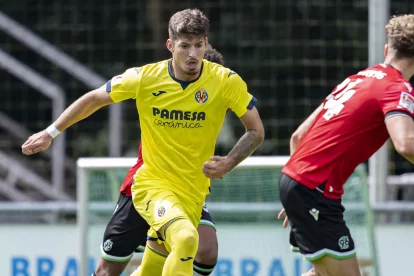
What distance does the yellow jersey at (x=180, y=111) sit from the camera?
5.79 metres

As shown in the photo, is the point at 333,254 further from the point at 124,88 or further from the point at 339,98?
the point at 124,88

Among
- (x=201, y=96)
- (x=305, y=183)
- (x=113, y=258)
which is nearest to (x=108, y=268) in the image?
(x=113, y=258)

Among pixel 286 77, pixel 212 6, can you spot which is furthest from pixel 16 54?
pixel 286 77

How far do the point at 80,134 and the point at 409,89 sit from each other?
545cm

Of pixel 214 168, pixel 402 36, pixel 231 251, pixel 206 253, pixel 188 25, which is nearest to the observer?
pixel 402 36

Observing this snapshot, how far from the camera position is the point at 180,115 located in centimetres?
578

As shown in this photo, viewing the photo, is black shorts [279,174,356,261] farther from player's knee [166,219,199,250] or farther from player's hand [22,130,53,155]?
player's hand [22,130,53,155]

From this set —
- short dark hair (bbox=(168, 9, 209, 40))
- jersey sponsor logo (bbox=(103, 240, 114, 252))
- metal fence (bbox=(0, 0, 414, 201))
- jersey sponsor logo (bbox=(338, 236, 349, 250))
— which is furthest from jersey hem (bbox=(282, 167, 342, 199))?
metal fence (bbox=(0, 0, 414, 201))

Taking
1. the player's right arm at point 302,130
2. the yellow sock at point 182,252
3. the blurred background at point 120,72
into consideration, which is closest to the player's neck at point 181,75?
the player's right arm at point 302,130

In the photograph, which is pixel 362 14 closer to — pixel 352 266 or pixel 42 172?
pixel 42 172

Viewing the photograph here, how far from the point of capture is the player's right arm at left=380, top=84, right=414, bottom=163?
16.6 ft

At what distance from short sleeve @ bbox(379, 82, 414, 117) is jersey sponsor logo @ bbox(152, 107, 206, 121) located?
3.42ft

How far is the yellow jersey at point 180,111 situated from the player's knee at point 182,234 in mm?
380

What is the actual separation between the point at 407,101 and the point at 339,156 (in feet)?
1.58
